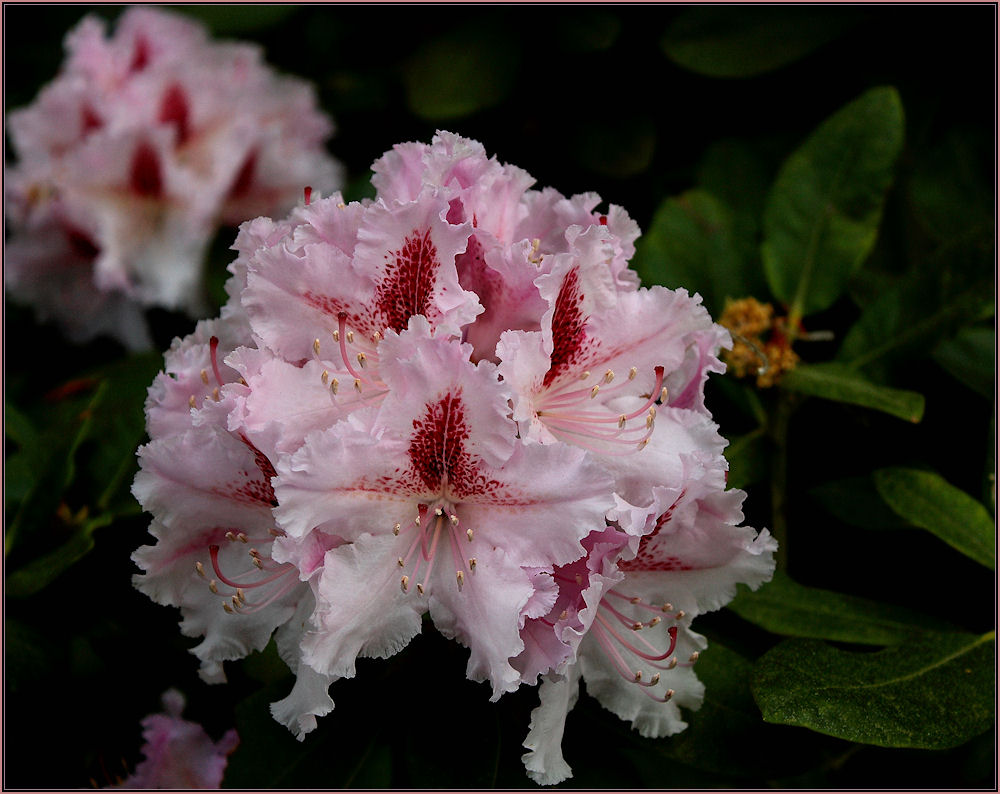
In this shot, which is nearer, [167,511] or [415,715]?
[167,511]

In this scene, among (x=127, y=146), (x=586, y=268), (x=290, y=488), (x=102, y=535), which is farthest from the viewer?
(x=127, y=146)

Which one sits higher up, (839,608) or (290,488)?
(290,488)

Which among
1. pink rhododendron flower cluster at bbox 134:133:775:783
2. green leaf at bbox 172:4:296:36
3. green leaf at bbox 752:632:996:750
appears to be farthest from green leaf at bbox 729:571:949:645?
green leaf at bbox 172:4:296:36

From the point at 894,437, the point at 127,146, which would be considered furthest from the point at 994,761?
the point at 127,146

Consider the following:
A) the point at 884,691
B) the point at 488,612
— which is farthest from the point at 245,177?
the point at 884,691

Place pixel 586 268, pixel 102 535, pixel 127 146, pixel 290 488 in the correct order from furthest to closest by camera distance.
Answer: pixel 127 146, pixel 102 535, pixel 586 268, pixel 290 488

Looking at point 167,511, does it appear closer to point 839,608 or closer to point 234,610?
point 234,610
